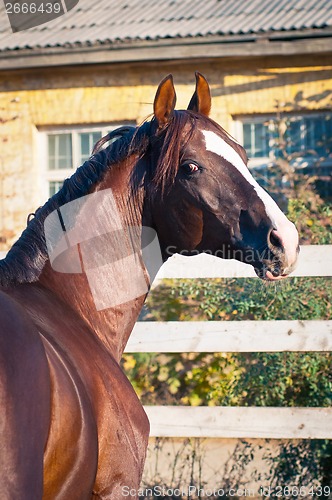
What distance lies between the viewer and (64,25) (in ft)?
33.6

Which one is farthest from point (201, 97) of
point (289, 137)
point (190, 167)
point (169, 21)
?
point (169, 21)

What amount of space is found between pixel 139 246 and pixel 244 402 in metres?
2.52

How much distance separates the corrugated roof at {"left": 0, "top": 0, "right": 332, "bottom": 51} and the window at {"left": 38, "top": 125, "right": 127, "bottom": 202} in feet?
4.02

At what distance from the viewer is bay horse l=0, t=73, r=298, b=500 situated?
7.79 feet

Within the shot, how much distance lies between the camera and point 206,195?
3027 millimetres

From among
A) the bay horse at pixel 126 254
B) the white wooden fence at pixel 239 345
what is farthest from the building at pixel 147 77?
the bay horse at pixel 126 254

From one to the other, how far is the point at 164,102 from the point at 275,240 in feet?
2.40

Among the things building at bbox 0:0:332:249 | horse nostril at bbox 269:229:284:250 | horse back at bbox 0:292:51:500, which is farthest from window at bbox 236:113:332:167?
horse back at bbox 0:292:51:500

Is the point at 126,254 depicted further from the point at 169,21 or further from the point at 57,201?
the point at 169,21

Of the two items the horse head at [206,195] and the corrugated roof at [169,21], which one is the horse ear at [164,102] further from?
the corrugated roof at [169,21]

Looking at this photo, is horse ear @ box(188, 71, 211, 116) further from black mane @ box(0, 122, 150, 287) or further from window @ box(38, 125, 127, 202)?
window @ box(38, 125, 127, 202)

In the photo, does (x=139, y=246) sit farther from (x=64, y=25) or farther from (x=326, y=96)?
(x=64, y=25)

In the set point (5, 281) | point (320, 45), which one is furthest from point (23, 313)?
point (320, 45)

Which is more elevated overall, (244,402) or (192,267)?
(192,267)
